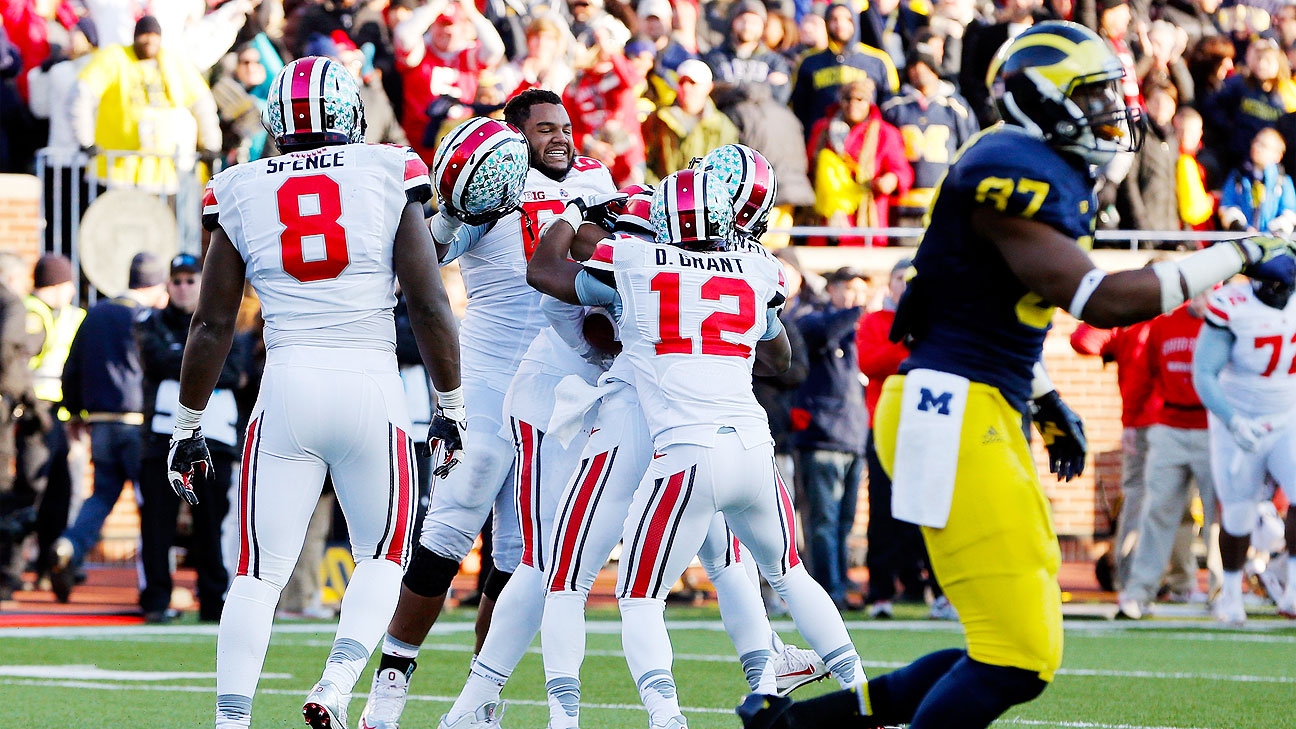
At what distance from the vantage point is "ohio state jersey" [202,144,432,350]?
4.99 meters

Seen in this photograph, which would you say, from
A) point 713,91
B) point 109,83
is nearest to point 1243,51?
point 713,91

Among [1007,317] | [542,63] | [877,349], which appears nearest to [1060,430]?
[1007,317]

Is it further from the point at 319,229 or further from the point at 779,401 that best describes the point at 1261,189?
the point at 319,229

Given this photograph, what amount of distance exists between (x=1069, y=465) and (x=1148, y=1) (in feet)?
41.4

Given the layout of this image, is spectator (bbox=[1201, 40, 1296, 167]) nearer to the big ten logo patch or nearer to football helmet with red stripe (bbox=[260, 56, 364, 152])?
the big ten logo patch

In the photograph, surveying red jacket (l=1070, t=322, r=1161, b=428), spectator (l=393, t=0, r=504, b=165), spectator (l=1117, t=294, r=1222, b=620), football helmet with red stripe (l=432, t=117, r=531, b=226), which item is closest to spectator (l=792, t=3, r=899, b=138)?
spectator (l=393, t=0, r=504, b=165)

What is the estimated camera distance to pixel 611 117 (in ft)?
43.6

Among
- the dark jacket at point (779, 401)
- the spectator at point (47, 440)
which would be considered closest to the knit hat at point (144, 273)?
the spectator at point (47, 440)

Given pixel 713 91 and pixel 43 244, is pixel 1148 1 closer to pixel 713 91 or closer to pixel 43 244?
pixel 713 91

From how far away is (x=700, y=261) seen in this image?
5059 mm

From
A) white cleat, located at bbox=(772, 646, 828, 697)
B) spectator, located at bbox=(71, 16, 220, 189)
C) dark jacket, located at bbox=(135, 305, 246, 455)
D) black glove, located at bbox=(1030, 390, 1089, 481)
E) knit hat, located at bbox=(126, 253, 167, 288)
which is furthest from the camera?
spectator, located at bbox=(71, 16, 220, 189)

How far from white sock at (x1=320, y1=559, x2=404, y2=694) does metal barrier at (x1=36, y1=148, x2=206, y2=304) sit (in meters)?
8.24

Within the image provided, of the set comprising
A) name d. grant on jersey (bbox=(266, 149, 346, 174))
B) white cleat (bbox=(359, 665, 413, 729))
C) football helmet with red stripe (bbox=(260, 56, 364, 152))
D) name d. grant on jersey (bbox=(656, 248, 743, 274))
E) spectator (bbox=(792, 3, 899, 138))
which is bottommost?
white cleat (bbox=(359, 665, 413, 729))

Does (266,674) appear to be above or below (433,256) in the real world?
below
